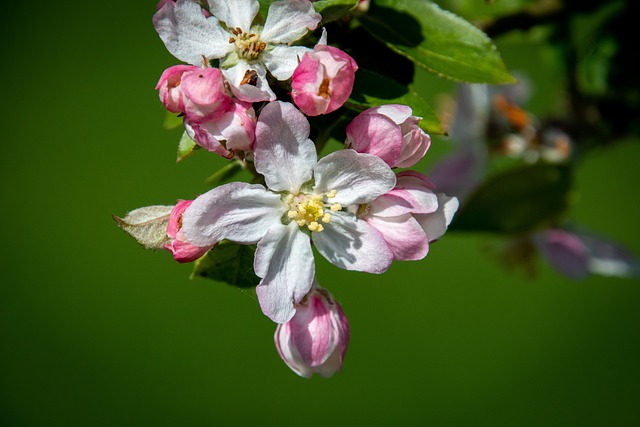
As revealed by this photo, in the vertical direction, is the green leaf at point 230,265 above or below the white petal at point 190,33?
below

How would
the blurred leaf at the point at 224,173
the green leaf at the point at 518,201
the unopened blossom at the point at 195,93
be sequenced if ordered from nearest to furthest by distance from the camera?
the unopened blossom at the point at 195,93 → the blurred leaf at the point at 224,173 → the green leaf at the point at 518,201

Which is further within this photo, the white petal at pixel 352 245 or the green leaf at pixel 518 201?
the green leaf at pixel 518 201

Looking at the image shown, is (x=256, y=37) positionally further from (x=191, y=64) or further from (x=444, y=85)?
(x=444, y=85)

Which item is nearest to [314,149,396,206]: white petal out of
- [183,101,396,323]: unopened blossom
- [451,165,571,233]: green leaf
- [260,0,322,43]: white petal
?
[183,101,396,323]: unopened blossom

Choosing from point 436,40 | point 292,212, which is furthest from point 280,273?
point 436,40

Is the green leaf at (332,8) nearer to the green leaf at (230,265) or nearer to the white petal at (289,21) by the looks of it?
the white petal at (289,21)

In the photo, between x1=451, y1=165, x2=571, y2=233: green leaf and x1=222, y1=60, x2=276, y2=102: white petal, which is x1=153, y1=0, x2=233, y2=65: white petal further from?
x1=451, y1=165, x2=571, y2=233: green leaf

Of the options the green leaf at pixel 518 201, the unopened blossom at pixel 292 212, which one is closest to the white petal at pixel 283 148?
the unopened blossom at pixel 292 212

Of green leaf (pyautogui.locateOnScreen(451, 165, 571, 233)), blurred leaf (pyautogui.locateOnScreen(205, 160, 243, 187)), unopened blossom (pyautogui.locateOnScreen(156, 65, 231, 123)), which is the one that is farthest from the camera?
green leaf (pyautogui.locateOnScreen(451, 165, 571, 233))

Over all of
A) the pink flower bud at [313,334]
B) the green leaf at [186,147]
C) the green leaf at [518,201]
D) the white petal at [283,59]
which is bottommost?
the green leaf at [518,201]
